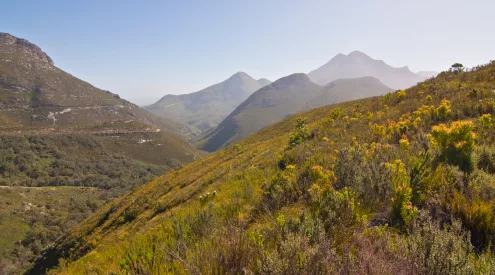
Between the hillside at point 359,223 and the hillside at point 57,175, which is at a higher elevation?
the hillside at point 359,223

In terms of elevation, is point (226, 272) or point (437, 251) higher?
point (437, 251)

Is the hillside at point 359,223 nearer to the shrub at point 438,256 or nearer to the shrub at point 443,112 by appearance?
the shrub at point 438,256

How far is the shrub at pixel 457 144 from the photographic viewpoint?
4.56m

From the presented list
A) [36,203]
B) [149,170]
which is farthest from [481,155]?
[149,170]

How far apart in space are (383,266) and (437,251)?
1.72 ft

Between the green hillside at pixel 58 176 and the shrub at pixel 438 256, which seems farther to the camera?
the green hillside at pixel 58 176

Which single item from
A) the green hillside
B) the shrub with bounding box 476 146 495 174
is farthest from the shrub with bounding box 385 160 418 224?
the green hillside

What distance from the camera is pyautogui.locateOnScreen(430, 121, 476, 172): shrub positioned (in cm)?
456

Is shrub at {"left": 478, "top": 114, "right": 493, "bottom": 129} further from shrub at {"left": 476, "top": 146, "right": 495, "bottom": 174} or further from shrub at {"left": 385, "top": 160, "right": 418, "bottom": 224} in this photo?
shrub at {"left": 385, "top": 160, "right": 418, "bottom": 224}

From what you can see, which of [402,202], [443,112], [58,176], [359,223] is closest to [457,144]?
[402,202]

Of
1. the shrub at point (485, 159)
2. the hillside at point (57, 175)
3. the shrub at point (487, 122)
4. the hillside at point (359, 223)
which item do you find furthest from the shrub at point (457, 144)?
the hillside at point (57, 175)

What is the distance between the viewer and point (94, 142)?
603ft

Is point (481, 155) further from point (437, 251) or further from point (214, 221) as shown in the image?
point (214, 221)

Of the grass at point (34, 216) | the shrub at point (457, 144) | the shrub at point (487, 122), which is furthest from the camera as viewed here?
the grass at point (34, 216)
